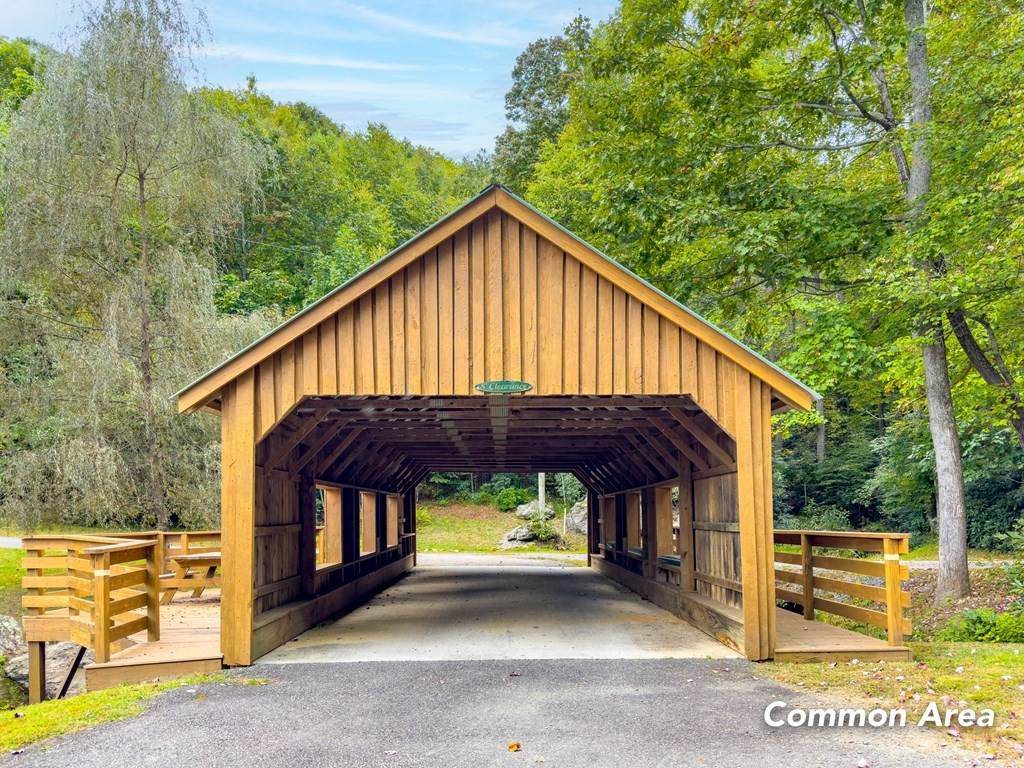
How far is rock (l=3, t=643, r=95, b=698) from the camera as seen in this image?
948cm

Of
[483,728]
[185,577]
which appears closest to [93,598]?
[185,577]

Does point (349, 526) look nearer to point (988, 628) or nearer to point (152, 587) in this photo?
point (152, 587)

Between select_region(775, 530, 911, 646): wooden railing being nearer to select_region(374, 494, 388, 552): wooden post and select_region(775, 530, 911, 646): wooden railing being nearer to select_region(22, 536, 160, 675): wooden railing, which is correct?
select_region(22, 536, 160, 675): wooden railing

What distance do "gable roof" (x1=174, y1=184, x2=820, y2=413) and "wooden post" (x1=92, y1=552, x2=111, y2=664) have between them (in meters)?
1.40

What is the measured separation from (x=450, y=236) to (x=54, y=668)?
23.6 feet

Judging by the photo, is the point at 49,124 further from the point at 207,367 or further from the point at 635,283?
the point at 635,283

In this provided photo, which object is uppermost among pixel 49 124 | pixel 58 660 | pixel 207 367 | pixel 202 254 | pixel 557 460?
pixel 49 124

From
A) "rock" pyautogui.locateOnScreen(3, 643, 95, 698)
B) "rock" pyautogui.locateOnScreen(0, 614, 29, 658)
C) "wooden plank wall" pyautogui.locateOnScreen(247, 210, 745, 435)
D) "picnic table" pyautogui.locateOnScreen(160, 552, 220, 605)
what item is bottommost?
"rock" pyautogui.locateOnScreen(3, 643, 95, 698)

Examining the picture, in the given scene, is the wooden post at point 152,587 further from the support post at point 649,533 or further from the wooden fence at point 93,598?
the support post at point 649,533

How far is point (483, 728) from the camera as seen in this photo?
515cm

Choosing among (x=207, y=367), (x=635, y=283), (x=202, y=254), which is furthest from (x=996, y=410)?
(x=202, y=254)

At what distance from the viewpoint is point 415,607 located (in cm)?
1176

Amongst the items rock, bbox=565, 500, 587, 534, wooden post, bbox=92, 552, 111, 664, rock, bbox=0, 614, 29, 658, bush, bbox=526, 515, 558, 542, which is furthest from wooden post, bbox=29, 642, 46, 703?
rock, bbox=565, 500, 587, 534

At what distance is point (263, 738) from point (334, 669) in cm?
207
